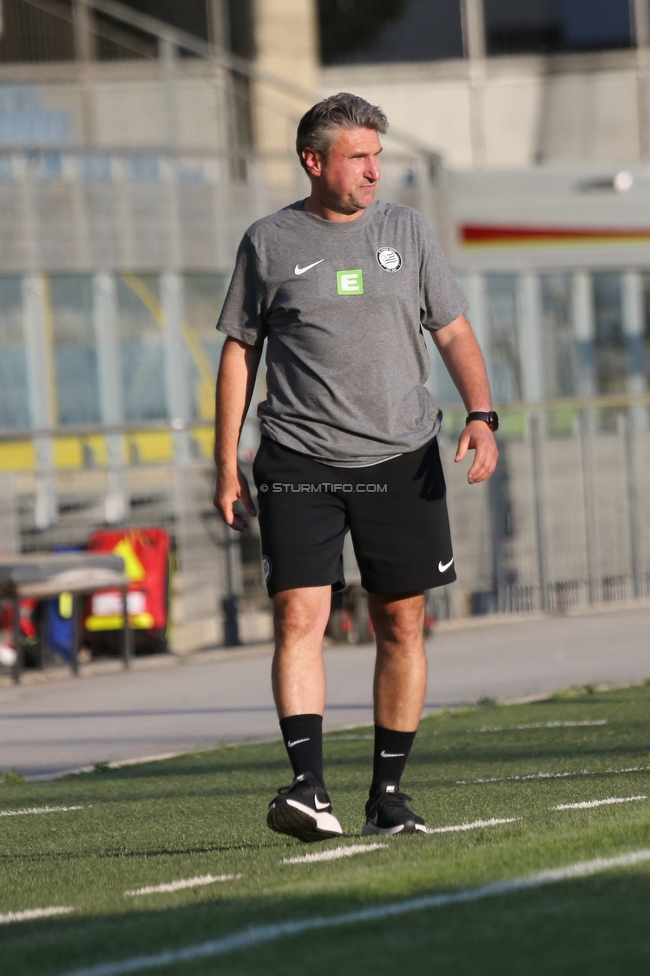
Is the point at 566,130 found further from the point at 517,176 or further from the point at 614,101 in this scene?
the point at 517,176

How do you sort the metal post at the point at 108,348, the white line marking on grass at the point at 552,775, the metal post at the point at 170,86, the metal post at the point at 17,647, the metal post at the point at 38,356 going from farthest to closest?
the metal post at the point at 170,86, the metal post at the point at 108,348, the metal post at the point at 38,356, the metal post at the point at 17,647, the white line marking on grass at the point at 552,775

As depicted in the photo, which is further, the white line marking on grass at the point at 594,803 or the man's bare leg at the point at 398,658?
the white line marking on grass at the point at 594,803

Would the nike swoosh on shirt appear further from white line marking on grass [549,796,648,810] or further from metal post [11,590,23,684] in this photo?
metal post [11,590,23,684]

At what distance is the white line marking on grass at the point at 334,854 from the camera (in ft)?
15.5

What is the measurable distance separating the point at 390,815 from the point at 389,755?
0.73ft

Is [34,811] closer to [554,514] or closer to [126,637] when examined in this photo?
[126,637]

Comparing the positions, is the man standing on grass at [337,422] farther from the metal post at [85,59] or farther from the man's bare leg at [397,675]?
the metal post at [85,59]

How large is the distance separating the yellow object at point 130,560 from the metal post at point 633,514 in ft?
19.4

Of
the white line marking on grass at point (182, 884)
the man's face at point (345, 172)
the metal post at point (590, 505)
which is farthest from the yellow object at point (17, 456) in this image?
the white line marking on grass at point (182, 884)

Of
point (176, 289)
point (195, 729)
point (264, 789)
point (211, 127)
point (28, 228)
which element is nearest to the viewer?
point (264, 789)

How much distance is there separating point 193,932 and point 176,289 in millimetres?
19207

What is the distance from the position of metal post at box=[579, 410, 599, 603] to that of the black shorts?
1345 cm

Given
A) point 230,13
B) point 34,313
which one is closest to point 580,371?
point 34,313

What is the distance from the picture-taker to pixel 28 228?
21188 millimetres
